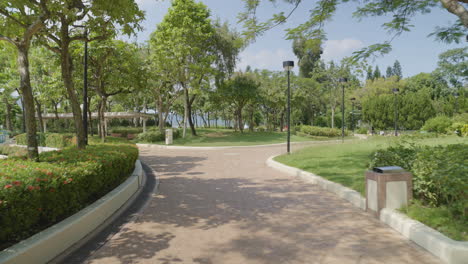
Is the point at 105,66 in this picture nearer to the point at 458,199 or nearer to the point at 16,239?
the point at 16,239

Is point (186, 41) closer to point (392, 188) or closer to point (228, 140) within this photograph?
point (228, 140)

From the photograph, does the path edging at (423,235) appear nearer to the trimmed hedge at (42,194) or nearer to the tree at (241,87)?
the trimmed hedge at (42,194)

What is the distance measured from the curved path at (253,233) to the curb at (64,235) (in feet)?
0.96

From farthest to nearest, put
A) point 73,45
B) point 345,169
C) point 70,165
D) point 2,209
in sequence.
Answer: point 73,45
point 345,169
point 70,165
point 2,209

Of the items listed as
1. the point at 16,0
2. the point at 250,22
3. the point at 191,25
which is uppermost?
the point at 191,25

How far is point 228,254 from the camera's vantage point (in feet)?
11.7

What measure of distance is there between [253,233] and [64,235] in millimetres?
2576

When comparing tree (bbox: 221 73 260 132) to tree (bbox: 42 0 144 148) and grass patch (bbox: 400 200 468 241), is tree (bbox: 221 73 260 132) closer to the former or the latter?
tree (bbox: 42 0 144 148)

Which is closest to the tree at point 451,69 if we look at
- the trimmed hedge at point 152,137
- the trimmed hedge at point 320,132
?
the trimmed hedge at point 320,132

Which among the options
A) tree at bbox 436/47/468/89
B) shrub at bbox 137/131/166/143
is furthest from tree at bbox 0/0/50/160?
tree at bbox 436/47/468/89

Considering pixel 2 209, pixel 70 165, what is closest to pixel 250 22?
pixel 70 165

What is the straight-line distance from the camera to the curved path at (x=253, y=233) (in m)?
3.47

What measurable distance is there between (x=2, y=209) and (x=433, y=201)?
6.00 metres

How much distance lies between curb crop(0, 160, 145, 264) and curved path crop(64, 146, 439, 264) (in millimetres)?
292
